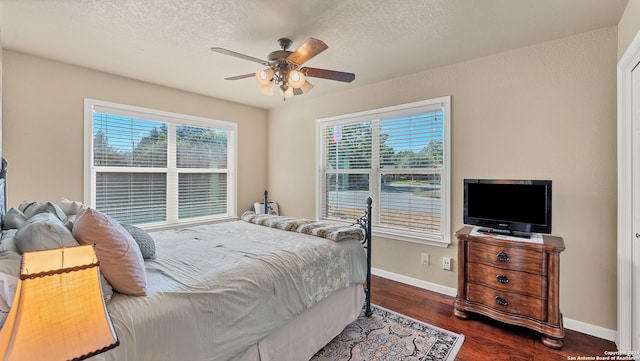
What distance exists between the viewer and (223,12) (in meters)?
2.06

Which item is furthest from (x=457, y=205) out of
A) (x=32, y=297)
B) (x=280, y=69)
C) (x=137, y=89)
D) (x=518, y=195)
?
(x=137, y=89)

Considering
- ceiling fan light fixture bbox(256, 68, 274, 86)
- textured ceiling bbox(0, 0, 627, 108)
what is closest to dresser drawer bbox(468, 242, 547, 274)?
textured ceiling bbox(0, 0, 627, 108)

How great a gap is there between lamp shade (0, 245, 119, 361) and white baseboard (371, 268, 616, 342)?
3.14m

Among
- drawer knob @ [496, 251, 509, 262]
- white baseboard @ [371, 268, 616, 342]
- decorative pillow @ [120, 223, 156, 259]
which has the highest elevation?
decorative pillow @ [120, 223, 156, 259]

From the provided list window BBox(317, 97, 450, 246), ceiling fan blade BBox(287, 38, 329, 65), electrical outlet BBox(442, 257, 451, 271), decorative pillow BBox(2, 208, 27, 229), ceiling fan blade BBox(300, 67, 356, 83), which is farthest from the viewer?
window BBox(317, 97, 450, 246)

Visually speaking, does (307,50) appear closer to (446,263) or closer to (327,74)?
(327,74)

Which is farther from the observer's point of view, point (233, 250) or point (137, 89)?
point (137, 89)

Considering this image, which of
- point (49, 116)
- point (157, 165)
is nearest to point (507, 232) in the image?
point (157, 165)

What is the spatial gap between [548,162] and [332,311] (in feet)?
7.49

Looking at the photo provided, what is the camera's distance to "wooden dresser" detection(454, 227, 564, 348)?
216cm

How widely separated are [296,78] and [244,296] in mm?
1615

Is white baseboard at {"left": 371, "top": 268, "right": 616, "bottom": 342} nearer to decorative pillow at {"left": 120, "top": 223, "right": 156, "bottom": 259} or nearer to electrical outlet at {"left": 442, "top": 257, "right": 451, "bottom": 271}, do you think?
electrical outlet at {"left": 442, "top": 257, "right": 451, "bottom": 271}

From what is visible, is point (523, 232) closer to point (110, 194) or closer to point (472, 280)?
point (472, 280)

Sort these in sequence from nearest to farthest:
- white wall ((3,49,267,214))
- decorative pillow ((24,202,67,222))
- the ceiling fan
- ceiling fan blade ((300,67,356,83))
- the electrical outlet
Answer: decorative pillow ((24,202,67,222))
the ceiling fan
ceiling fan blade ((300,67,356,83))
white wall ((3,49,267,214))
the electrical outlet
